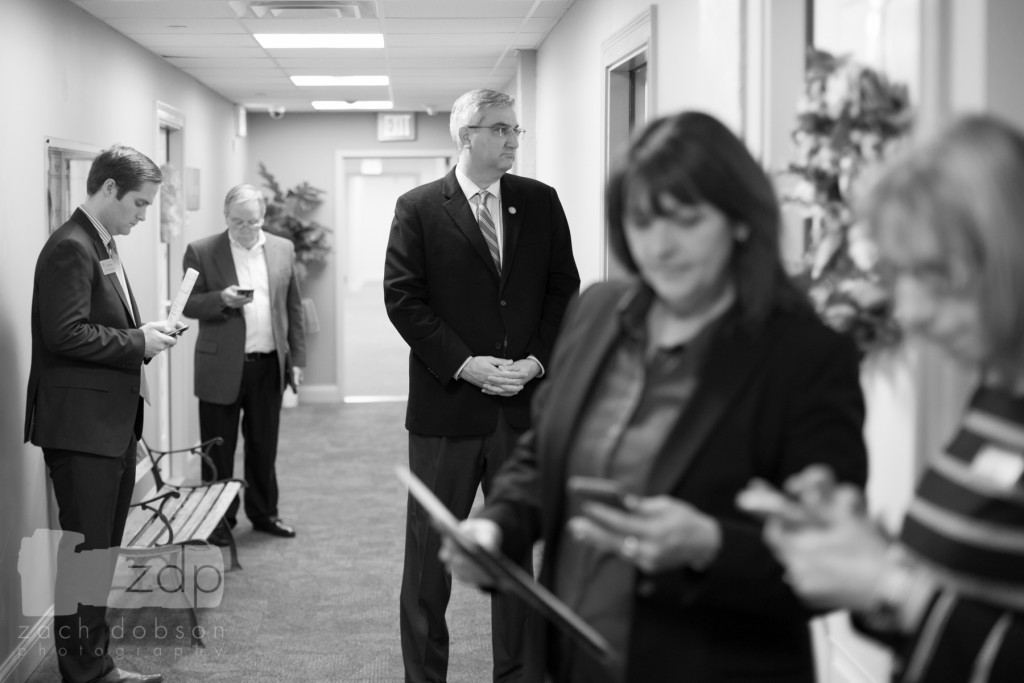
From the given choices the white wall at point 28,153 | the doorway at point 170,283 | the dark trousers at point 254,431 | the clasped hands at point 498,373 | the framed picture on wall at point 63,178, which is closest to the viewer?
the clasped hands at point 498,373

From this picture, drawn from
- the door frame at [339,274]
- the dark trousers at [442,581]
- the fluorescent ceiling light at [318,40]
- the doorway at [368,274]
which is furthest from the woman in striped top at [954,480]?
the door frame at [339,274]

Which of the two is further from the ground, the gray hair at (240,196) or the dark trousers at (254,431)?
the gray hair at (240,196)

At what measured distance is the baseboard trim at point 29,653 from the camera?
3.78 m

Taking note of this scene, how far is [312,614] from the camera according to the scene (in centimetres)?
457

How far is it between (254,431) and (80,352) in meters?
2.30

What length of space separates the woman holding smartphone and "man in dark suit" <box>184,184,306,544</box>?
4224 mm

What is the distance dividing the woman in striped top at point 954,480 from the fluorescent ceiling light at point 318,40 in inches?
217

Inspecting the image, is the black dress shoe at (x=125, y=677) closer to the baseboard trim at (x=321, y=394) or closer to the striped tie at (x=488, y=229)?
the striped tie at (x=488, y=229)

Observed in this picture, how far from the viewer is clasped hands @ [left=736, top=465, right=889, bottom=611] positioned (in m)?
1.13

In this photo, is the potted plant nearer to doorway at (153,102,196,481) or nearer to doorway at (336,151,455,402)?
doorway at (153,102,196,481)

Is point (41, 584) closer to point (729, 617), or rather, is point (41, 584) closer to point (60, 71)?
point (60, 71)

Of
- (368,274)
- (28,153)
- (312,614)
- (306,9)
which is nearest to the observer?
(28,153)

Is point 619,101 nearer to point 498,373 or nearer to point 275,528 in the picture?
point 498,373

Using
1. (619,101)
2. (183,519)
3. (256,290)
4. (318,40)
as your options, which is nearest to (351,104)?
(318,40)
